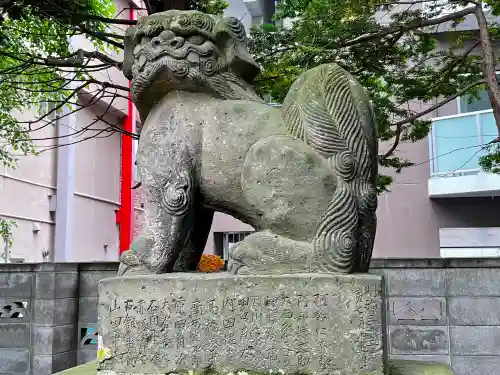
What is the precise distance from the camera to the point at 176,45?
2457mm

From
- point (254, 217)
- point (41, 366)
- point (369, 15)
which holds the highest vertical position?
point (369, 15)

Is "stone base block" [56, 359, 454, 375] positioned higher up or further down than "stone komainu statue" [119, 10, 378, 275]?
further down

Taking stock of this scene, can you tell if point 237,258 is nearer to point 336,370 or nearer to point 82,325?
point 336,370

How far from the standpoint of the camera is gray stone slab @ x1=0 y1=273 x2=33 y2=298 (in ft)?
18.4

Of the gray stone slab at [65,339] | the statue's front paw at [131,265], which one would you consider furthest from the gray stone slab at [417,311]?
the statue's front paw at [131,265]

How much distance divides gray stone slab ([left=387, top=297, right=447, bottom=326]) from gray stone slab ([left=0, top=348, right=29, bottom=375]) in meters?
A: 3.65

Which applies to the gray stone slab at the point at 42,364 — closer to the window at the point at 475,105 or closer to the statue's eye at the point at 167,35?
the statue's eye at the point at 167,35

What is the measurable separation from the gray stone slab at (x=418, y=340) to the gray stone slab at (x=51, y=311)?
3291mm

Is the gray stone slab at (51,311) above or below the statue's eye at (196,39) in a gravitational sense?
below

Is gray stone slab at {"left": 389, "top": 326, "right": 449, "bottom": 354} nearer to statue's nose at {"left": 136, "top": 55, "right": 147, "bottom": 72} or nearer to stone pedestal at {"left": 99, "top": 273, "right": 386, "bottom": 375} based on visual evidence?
stone pedestal at {"left": 99, "top": 273, "right": 386, "bottom": 375}

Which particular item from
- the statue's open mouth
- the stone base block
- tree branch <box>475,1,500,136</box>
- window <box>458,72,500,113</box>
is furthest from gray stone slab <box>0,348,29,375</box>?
window <box>458,72,500,113</box>

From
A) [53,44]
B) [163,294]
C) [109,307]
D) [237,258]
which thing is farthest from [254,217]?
[53,44]

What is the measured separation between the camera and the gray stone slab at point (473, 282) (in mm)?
5285

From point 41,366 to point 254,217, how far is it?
4091 millimetres
